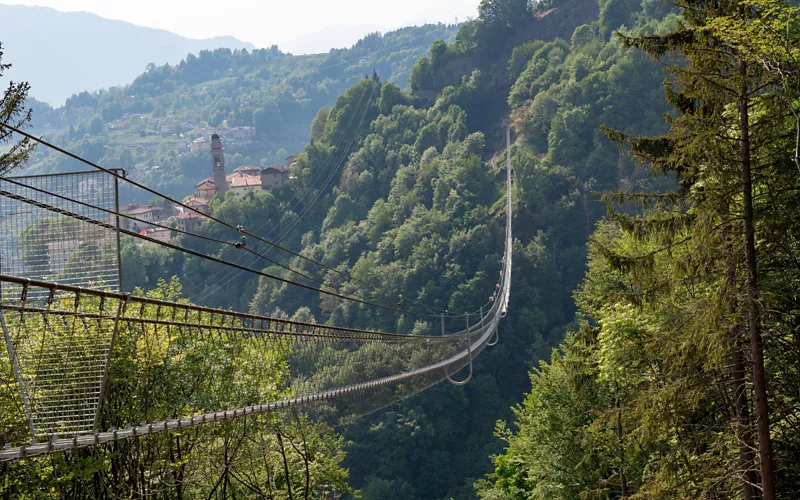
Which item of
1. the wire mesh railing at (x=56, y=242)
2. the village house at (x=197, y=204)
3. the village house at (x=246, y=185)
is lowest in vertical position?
the wire mesh railing at (x=56, y=242)

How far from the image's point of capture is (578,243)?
6419 cm

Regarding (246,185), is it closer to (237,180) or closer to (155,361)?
(237,180)

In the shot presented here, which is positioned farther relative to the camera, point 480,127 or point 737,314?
point 480,127

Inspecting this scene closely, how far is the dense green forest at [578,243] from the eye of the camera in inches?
276

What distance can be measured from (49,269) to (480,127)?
82.6 metres

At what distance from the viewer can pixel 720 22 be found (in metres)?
6.45

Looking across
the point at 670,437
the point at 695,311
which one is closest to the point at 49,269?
the point at 695,311

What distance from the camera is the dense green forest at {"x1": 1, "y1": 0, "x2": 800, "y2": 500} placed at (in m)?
7.00

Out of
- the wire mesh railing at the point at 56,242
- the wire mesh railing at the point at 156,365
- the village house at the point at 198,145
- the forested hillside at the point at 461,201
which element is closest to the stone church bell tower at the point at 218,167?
the forested hillside at the point at 461,201

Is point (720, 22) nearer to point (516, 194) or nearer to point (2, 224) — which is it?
point (2, 224)

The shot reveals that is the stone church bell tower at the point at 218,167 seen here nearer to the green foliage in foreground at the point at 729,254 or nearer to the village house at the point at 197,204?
the village house at the point at 197,204

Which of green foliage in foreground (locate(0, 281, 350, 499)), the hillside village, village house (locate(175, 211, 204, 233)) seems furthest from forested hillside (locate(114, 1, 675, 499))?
green foliage in foreground (locate(0, 281, 350, 499))

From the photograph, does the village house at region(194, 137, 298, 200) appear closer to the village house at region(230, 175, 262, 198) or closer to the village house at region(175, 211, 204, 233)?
the village house at region(230, 175, 262, 198)

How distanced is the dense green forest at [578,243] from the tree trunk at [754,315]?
0.02 meters
